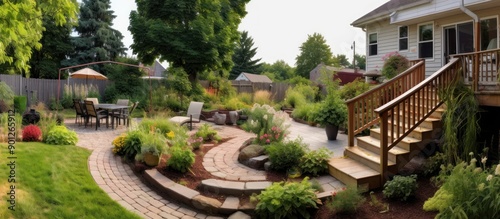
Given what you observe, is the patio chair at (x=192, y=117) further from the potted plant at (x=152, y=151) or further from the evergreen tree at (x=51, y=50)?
the evergreen tree at (x=51, y=50)

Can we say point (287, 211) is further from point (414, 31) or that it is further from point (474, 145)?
point (414, 31)

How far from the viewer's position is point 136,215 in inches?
168

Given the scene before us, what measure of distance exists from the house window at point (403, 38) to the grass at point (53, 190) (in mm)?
11398

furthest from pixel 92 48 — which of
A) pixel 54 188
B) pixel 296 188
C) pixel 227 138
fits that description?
pixel 296 188

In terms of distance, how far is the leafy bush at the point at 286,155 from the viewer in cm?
560

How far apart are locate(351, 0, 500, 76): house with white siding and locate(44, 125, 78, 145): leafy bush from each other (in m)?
10.1

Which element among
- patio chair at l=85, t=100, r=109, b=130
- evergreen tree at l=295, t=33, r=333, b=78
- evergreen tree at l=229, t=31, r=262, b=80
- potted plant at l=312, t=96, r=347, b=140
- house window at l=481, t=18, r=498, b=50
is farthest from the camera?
evergreen tree at l=295, t=33, r=333, b=78

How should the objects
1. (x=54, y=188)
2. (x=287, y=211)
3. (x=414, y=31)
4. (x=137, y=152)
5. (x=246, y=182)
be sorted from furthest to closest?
(x=414, y=31) → (x=137, y=152) → (x=246, y=182) → (x=54, y=188) → (x=287, y=211)

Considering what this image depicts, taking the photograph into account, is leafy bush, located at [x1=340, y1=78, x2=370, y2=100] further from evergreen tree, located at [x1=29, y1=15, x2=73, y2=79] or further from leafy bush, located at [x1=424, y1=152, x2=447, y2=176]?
evergreen tree, located at [x1=29, y1=15, x2=73, y2=79]

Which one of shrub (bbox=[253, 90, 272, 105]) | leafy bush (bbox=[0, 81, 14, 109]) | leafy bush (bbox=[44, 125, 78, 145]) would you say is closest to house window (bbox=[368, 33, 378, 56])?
shrub (bbox=[253, 90, 272, 105])

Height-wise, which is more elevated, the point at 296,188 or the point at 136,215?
the point at 296,188

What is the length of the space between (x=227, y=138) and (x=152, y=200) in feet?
12.8

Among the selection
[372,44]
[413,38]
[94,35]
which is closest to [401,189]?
[413,38]

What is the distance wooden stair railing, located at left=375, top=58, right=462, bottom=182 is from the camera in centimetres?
483
